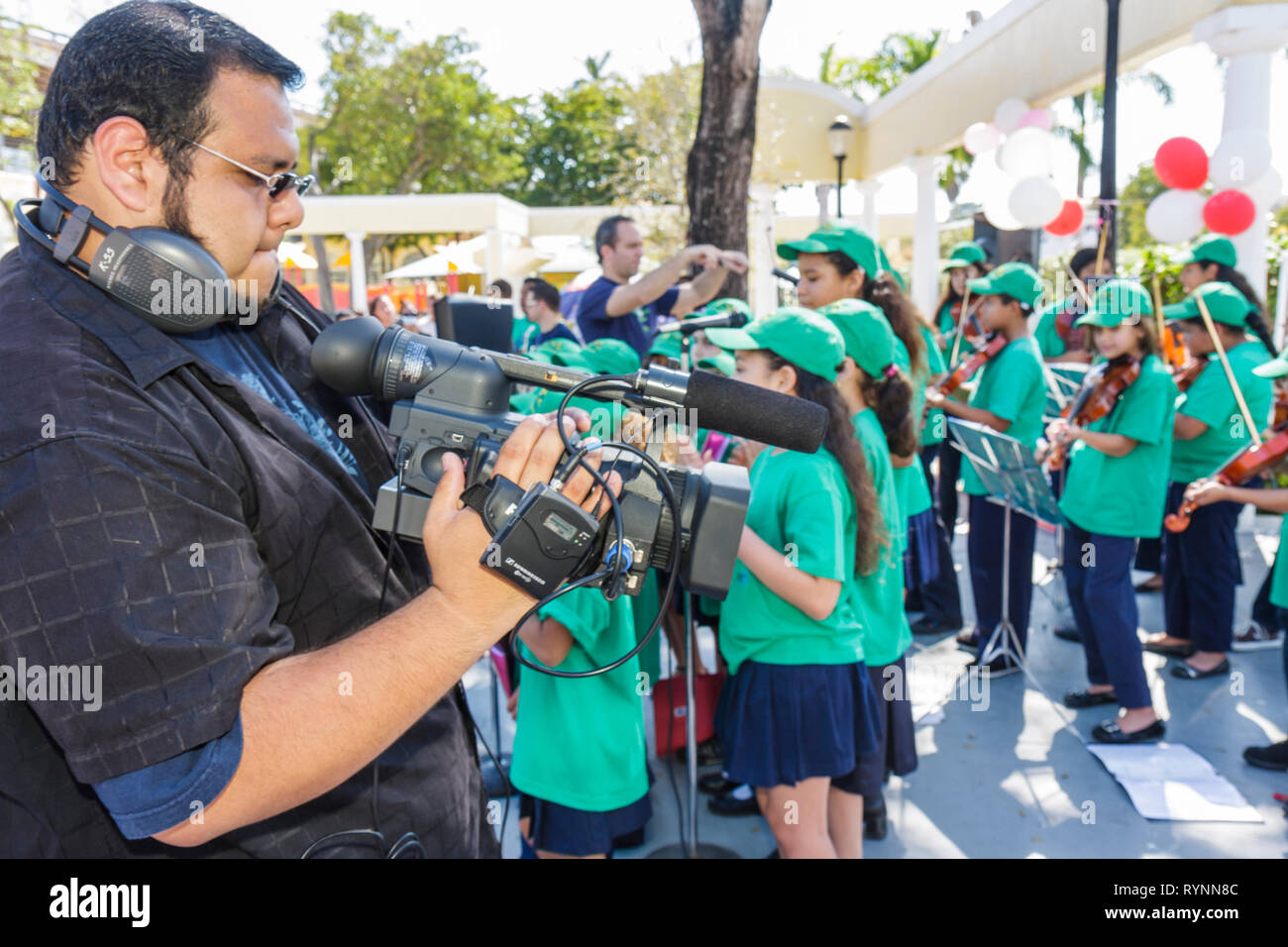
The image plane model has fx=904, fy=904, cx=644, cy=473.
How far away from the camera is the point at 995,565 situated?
5.10 meters

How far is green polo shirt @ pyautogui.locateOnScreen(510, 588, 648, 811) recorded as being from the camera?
8.77 ft

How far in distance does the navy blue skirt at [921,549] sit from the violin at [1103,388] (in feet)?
2.58

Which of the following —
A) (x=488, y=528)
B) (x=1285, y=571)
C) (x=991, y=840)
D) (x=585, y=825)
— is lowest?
(x=991, y=840)

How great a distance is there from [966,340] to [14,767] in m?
6.81

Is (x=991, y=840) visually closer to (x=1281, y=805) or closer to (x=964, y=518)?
(x=1281, y=805)

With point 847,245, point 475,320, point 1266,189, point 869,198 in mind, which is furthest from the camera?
point 869,198

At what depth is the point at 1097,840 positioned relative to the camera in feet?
11.4

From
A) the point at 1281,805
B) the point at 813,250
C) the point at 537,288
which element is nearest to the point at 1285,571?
the point at 1281,805

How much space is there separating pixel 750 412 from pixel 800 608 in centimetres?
140

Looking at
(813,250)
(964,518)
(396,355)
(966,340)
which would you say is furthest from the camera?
(964,518)

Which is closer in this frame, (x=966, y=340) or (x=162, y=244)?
(x=162, y=244)

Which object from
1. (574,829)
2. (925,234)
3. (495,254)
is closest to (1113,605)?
(574,829)

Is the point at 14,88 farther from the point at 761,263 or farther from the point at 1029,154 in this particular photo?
the point at 1029,154
